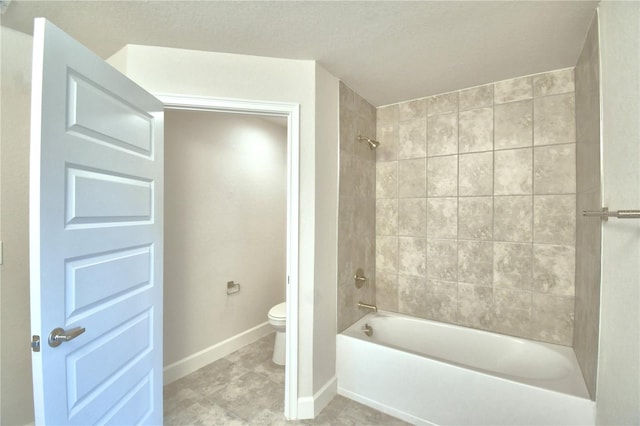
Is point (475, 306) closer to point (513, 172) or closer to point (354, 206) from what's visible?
point (513, 172)

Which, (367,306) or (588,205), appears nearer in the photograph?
(588,205)

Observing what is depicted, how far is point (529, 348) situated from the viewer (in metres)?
1.93

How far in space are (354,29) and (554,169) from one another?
1652 millimetres

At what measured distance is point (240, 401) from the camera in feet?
6.51

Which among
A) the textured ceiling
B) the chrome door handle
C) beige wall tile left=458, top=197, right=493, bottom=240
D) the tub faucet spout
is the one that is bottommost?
the tub faucet spout

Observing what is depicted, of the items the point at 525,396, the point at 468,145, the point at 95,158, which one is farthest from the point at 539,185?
the point at 95,158

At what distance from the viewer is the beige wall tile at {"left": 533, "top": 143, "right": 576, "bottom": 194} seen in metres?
1.85

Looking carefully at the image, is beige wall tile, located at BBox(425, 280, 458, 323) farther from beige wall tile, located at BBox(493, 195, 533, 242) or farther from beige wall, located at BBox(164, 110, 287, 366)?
beige wall, located at BBox(164, 110, 287, 366)

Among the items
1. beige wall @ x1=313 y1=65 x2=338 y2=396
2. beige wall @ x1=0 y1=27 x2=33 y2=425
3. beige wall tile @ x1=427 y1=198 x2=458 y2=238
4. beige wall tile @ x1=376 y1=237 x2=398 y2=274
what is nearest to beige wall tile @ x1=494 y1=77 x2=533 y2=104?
beige wall tile @ x1=427 y1=198 x2=458 y2=238

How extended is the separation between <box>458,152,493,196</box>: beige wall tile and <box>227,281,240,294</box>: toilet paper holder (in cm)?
225

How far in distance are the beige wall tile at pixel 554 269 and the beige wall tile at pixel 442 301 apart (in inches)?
21.9

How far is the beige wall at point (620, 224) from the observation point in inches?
36.2

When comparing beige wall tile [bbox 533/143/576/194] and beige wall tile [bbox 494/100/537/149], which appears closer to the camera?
beige wall tile [bbox 533/143/576/194]

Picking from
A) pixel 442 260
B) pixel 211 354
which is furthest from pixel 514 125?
pixel 211 354
